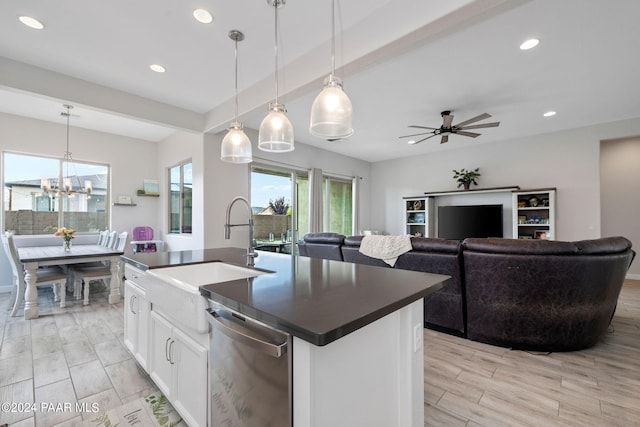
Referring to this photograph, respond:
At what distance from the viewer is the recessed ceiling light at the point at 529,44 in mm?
2598

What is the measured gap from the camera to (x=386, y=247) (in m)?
3.08

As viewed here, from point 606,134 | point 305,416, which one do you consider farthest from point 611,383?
point 606,134

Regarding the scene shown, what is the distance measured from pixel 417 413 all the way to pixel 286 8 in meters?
2.85

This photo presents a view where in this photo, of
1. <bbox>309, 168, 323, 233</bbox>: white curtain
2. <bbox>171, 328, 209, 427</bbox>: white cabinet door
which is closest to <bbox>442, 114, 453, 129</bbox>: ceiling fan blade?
<bbox>309, 168, 323, 233</bbox>: white curtain

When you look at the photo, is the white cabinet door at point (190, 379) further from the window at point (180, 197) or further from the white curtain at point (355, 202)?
the white curtain at point (355, 202)

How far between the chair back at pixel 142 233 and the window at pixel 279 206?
2.30 m

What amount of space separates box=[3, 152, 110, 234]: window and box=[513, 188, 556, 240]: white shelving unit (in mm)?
8048

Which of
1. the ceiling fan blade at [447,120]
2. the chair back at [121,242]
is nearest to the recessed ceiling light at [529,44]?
the ceiling fan blade at [447,120]

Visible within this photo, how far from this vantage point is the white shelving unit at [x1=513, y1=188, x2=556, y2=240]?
5199 millimetres

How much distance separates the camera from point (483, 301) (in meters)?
2.58

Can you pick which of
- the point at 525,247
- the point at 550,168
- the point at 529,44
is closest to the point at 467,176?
the point at 550,168

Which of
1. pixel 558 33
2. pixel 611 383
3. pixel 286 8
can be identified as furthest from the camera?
pixel 558 33

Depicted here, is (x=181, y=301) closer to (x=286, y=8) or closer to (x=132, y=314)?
(x=132, y=314)

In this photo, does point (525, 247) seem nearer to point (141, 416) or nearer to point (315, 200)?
point (141, 416)
